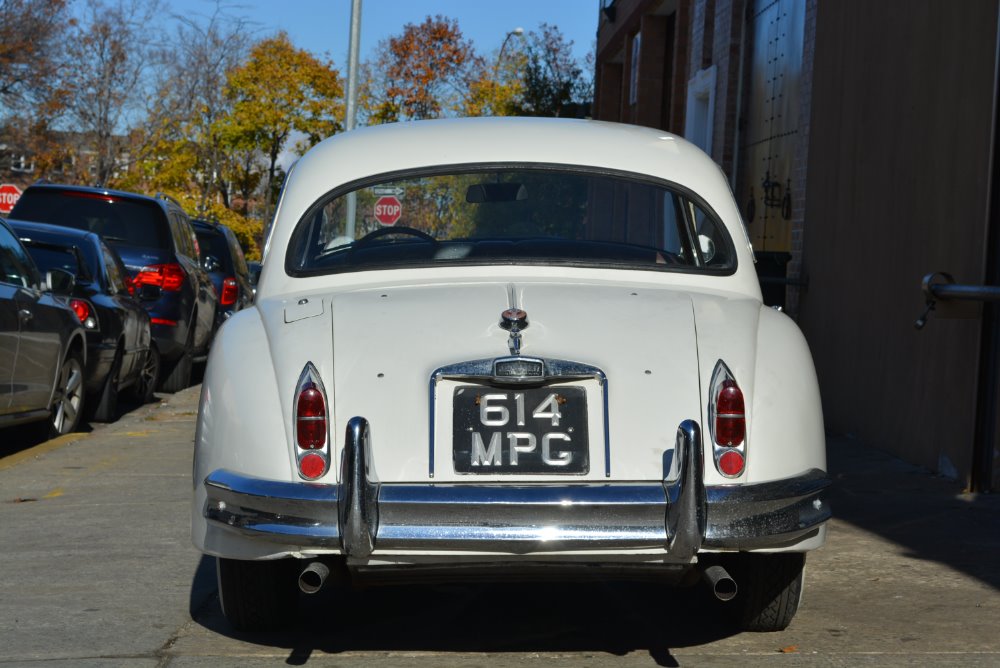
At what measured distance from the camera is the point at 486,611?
17.5ft

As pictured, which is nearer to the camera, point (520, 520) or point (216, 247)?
point (520, 520)

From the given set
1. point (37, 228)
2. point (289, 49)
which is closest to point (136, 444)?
point (37, 228)

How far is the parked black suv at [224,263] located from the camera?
18172mm

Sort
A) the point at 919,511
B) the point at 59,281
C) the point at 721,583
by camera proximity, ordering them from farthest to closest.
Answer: the point at 59,281, the point at 919,511, the point at 721,583

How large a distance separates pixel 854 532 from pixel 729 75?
34.3 ft

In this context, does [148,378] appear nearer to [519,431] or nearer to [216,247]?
[216,247]

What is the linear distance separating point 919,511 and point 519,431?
404 centimetres

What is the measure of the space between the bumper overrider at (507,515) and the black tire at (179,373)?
423 inches

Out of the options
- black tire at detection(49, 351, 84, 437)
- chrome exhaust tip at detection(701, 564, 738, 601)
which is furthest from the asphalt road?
black tire at detection(49, 351, 84, 437)

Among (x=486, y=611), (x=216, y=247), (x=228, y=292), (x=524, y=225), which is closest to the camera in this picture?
(x=486, y=611)

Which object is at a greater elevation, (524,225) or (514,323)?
(524,225)

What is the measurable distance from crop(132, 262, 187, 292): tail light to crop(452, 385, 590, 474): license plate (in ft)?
34.0

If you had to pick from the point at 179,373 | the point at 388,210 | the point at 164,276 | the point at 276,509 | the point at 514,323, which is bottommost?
the point at 179,373

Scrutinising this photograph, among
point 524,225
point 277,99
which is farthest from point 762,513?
point 277,99
